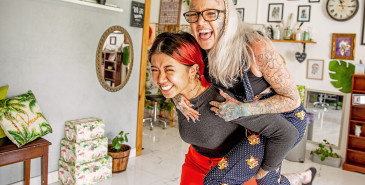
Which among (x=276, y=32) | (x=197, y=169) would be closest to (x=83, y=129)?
(x=197, y=169)

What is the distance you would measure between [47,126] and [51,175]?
0.81 m

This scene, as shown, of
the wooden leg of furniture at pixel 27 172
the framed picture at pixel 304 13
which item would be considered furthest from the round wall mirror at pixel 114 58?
the framed picture at pixel 304 13

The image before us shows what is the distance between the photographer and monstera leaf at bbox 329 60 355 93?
16.8ft

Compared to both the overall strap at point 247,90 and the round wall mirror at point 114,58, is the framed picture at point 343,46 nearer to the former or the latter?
the round wall mirror at point 114,58

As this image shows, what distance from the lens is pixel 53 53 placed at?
365 centimetres

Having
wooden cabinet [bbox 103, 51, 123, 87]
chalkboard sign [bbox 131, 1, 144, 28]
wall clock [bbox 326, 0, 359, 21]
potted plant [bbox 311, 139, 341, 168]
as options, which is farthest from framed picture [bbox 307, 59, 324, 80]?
wooden cabinet [bbox 103, 51, 123, 87]

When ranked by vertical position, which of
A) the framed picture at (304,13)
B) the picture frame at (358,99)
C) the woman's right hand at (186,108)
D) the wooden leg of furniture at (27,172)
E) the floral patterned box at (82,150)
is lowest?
the wooden leg of furniture at (27,172)

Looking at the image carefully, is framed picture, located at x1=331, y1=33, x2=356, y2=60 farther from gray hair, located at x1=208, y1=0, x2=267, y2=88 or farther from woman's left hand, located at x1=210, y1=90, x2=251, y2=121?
woman's left hand, located at x1=210, y1=90, x2=251, y2=121

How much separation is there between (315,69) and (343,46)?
56 centimetres

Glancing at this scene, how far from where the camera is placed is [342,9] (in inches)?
201

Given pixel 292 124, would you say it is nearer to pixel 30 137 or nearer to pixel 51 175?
pixel 30 137

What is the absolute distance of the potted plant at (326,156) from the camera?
5109mm

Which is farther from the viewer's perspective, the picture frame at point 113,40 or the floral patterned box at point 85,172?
the picture frame at point 113,40

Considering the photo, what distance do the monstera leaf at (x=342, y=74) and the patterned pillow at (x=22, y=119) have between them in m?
4.37
